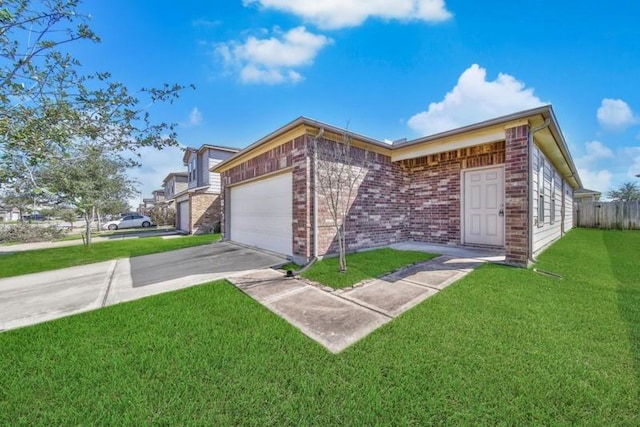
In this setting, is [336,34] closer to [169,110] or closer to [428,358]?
[169,110]

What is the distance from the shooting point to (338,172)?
595 cm

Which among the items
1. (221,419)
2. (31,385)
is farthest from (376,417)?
(31,385)

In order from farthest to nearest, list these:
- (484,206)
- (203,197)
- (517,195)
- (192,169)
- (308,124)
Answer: (192,169), (203,197), (484,206), (308,124), (517,195)

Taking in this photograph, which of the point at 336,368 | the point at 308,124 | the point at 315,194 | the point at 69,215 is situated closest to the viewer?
the point at 336,368

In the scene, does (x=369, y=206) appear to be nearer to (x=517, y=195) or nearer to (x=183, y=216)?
(x=517, y=195)

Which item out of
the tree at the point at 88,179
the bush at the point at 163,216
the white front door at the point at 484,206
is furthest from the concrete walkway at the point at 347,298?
the bush at the point at 163,216

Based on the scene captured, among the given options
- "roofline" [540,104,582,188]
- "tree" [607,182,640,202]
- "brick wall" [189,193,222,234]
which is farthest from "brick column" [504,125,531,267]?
"tree" [607,182,640,202]

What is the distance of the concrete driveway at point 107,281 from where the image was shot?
11.9ft

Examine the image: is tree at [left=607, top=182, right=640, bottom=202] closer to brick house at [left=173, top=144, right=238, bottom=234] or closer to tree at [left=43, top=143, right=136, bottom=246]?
brick house at [left=173, top=144, right=238, bottom=234]

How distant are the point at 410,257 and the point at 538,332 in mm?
3271

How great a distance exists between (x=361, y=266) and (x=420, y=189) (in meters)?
4.06

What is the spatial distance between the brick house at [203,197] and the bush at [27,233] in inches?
401

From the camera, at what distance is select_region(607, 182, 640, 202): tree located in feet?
85.4

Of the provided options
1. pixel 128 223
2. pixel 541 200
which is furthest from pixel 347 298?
pixel 128 223
